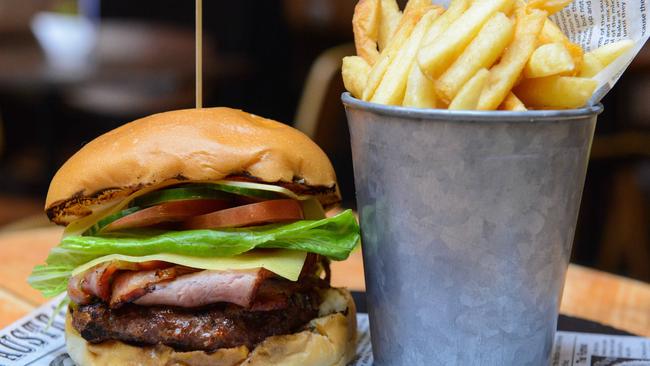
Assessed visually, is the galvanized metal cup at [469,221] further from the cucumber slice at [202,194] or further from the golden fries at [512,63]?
the cucumber slice at [202,194]

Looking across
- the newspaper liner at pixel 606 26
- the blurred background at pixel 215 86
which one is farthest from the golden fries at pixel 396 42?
the blurred background at pixel 215 86

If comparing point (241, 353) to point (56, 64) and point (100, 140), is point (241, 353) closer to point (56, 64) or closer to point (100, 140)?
point (100, 140)

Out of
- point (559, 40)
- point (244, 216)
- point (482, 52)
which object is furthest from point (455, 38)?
point (244, 216)

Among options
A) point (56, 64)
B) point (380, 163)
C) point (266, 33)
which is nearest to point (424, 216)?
point (380, 163)

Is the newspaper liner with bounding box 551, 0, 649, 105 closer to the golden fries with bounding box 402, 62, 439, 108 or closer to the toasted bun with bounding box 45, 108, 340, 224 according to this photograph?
the golden fries with bounding box 402, 62, 439, 108

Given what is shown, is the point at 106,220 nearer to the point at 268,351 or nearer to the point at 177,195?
the point at 177,195
